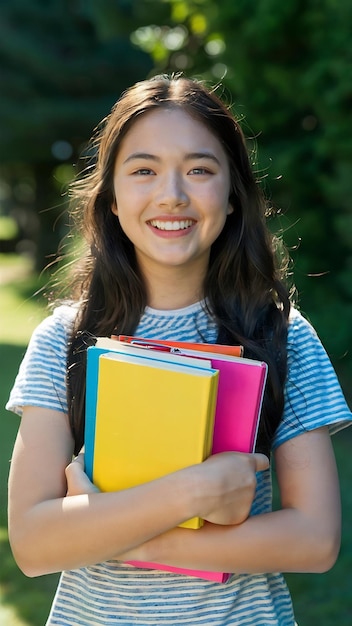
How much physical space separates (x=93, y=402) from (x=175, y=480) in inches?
7.1

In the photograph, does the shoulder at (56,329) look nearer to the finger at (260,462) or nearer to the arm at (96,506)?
the arm at (96,506)

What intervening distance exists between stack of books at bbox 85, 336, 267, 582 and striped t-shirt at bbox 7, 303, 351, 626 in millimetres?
86

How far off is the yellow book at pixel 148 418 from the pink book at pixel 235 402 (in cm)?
5

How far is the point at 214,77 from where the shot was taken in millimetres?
6586

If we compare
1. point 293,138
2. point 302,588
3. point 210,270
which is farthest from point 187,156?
point 293,138

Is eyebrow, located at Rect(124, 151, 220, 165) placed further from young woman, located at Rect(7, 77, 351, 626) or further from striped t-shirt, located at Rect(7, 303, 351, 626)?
striped t-shirt, located at Rect(7, 303, 351, 626)

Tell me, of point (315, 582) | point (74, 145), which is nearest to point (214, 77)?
point (315, 582)

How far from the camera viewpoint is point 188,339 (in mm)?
1705

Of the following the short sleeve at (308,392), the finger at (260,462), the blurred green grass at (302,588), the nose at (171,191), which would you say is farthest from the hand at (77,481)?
the blurred green grass at (302,588)

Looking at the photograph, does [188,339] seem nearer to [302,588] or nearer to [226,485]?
[226,485]

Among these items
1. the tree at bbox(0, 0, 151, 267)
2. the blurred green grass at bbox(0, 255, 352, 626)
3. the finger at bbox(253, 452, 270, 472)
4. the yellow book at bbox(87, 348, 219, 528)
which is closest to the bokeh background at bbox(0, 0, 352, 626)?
the blurred green grass at bbox(0, 255, 352, 626)

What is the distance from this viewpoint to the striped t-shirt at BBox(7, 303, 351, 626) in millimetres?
1512

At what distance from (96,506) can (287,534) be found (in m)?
0.33

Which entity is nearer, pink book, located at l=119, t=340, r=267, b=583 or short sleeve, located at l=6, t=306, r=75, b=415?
pink book, located at l=119, t=340, r=267, b=583
